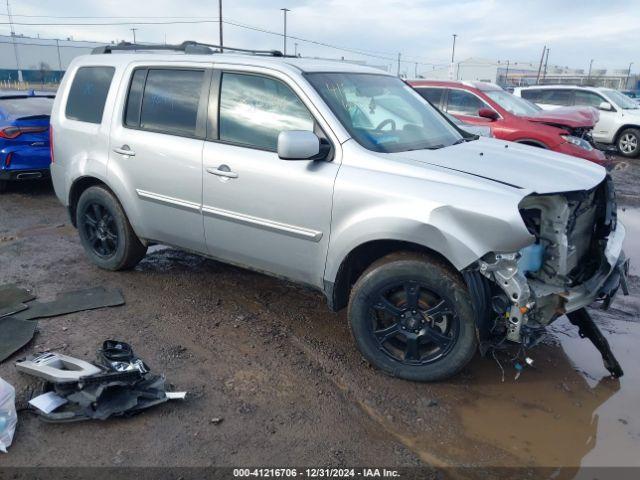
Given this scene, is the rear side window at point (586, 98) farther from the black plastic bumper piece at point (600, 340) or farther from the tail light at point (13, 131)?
the tail light at point (13, 131)

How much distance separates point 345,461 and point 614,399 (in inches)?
70.8

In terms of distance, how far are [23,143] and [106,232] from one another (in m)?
3.62

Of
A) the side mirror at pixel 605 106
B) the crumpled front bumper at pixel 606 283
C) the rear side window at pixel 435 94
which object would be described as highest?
the rear side window at pixel 435 94

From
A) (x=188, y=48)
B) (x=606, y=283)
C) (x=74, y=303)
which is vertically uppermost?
(x=188, y=48)

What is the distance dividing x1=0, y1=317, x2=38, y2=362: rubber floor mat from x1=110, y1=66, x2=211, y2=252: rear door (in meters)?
1.15

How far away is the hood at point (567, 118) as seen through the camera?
897 cm

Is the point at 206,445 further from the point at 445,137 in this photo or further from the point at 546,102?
the point at 546,102

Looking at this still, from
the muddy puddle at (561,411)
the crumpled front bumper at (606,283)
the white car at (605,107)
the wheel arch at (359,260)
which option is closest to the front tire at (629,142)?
the white car at (605,107)

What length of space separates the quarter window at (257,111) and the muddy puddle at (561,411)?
2.09 meters

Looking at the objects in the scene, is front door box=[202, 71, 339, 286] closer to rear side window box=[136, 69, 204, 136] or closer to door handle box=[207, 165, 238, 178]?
door handle box=[207, 165, 238, 178]

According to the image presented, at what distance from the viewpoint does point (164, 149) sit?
4.22 m

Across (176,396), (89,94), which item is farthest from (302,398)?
(89,94)

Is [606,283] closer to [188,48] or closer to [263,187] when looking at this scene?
[263,187]

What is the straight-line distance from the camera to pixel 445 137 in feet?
13.7
